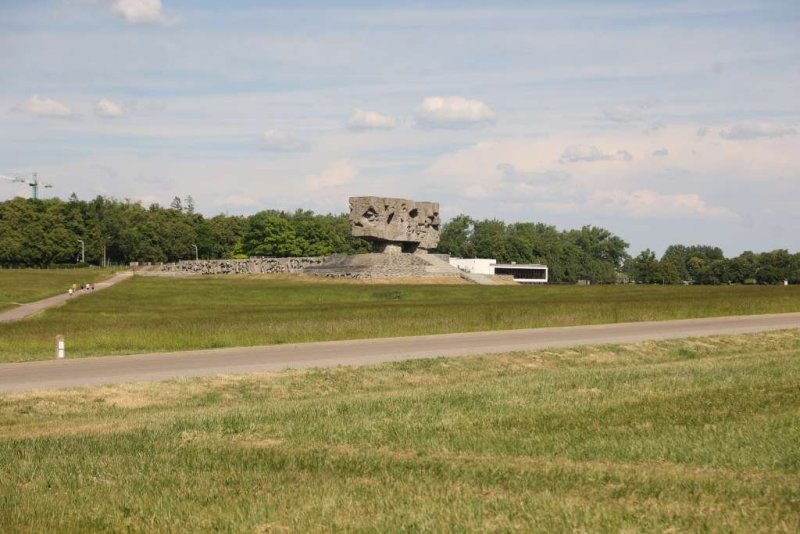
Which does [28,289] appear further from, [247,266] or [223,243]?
[223,243]

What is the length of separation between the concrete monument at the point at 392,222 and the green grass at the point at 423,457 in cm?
7989

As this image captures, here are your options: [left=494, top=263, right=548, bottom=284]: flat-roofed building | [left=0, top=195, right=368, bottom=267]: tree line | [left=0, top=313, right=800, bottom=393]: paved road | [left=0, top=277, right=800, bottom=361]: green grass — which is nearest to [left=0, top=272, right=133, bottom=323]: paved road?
[left=0, top=277, right=800, bottom=361]: green grass

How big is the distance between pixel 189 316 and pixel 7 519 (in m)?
35.4

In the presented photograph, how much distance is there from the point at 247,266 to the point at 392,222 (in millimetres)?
23770

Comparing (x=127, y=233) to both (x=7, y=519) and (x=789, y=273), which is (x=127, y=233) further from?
(x=7, y=519)

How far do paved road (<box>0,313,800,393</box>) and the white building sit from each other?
92.6 m

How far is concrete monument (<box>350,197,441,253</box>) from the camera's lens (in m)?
99.6

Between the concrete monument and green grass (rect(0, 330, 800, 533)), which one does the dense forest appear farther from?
green grass (rect(0, 330, 800, 533))

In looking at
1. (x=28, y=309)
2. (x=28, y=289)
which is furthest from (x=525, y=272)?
(x=28, y=309)

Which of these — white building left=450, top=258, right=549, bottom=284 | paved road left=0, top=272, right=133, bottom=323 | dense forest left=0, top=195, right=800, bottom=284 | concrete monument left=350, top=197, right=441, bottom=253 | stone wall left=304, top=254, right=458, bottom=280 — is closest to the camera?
paved road left=0, top=272, right=133, bottom=323

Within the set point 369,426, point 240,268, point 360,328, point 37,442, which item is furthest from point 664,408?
point 240,268

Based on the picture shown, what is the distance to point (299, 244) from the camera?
512 feet

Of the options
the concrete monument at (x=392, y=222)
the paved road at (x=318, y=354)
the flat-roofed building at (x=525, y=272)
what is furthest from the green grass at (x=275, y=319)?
the flat-roofed building at (x=525, y=272)

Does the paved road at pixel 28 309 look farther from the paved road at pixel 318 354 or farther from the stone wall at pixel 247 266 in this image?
the stone wall at pixel 247 266
